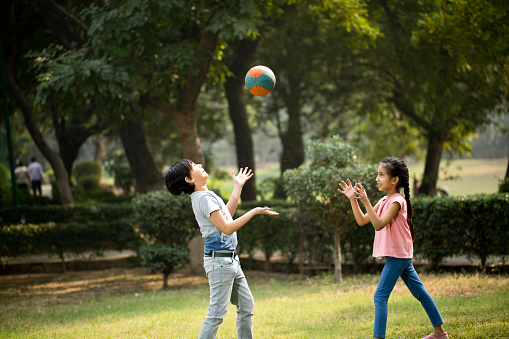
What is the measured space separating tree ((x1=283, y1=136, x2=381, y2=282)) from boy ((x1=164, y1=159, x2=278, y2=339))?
13.9ft

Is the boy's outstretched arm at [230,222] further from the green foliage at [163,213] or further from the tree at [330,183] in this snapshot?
the green foliage at [163,213]

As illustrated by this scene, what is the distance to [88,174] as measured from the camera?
28547 mm

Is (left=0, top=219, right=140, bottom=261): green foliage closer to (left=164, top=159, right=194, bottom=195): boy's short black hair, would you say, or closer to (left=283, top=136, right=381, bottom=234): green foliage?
(left=283, top=136, right=381, bottom=234): green foliage

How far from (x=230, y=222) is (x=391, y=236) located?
4.45 ft

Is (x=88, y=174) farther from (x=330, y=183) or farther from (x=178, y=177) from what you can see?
(x=178, y=177)

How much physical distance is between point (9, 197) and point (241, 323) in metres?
15.0

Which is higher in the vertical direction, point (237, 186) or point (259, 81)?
point (259, 81)

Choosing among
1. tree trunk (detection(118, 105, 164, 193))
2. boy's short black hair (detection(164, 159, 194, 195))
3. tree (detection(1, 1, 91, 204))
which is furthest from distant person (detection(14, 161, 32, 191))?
boy's short black hair (detection(164, 159, 194, 195))

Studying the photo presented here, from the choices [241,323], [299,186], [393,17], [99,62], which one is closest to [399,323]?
[241,323]

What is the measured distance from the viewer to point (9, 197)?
667 inches

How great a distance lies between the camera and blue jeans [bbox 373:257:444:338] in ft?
13.6

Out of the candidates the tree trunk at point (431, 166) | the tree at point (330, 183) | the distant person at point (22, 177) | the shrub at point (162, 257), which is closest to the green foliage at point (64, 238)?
the shrub at point (162, 257)

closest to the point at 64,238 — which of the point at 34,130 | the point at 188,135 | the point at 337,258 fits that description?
the point at 188,135

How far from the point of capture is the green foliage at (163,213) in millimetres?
8969
